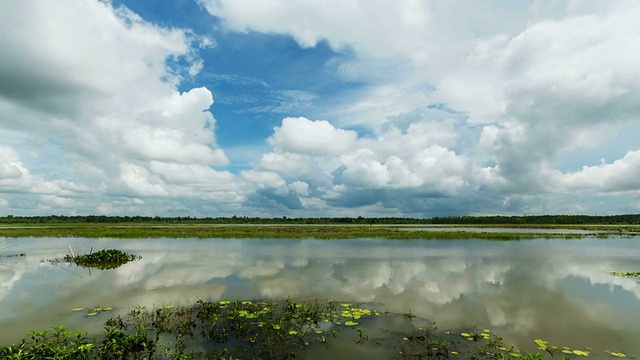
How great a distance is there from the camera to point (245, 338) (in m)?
11.5

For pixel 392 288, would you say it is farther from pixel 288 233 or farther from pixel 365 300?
pixel 288 233

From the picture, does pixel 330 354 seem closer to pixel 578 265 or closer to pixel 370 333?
pixel 370 333

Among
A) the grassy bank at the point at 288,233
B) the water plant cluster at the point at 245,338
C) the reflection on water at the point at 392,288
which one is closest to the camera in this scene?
the water plant cluster at the point at 245,338

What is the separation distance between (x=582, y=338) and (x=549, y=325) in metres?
1.37

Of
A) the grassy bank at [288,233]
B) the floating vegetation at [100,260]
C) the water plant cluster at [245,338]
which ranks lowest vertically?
the water plant cluster at [245,338]

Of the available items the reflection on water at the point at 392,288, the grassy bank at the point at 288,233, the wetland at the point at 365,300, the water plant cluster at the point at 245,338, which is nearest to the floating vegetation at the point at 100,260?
the wetland at the point at 365,300

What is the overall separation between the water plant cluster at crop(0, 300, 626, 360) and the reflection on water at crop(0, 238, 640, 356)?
1.25m

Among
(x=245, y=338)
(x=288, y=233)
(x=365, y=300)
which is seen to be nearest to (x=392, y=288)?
(x=365, y=300)

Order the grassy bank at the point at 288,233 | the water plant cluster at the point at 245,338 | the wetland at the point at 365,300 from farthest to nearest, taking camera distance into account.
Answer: the grassy bank at the point at 288,233 < the wetland at the point at 365,300 < the water plant cluster at the point at 245,338

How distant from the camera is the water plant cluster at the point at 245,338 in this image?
10.0 m

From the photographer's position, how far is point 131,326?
12.7 metres

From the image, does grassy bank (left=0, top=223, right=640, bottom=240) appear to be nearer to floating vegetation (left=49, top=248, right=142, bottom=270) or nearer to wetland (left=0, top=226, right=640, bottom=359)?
wetland (left=0, top=226, right=640, bottom=359)

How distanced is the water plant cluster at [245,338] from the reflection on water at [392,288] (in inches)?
49.1

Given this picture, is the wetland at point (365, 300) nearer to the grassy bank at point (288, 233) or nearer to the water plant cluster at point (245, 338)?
the water plant cluster at point (245, 338)
